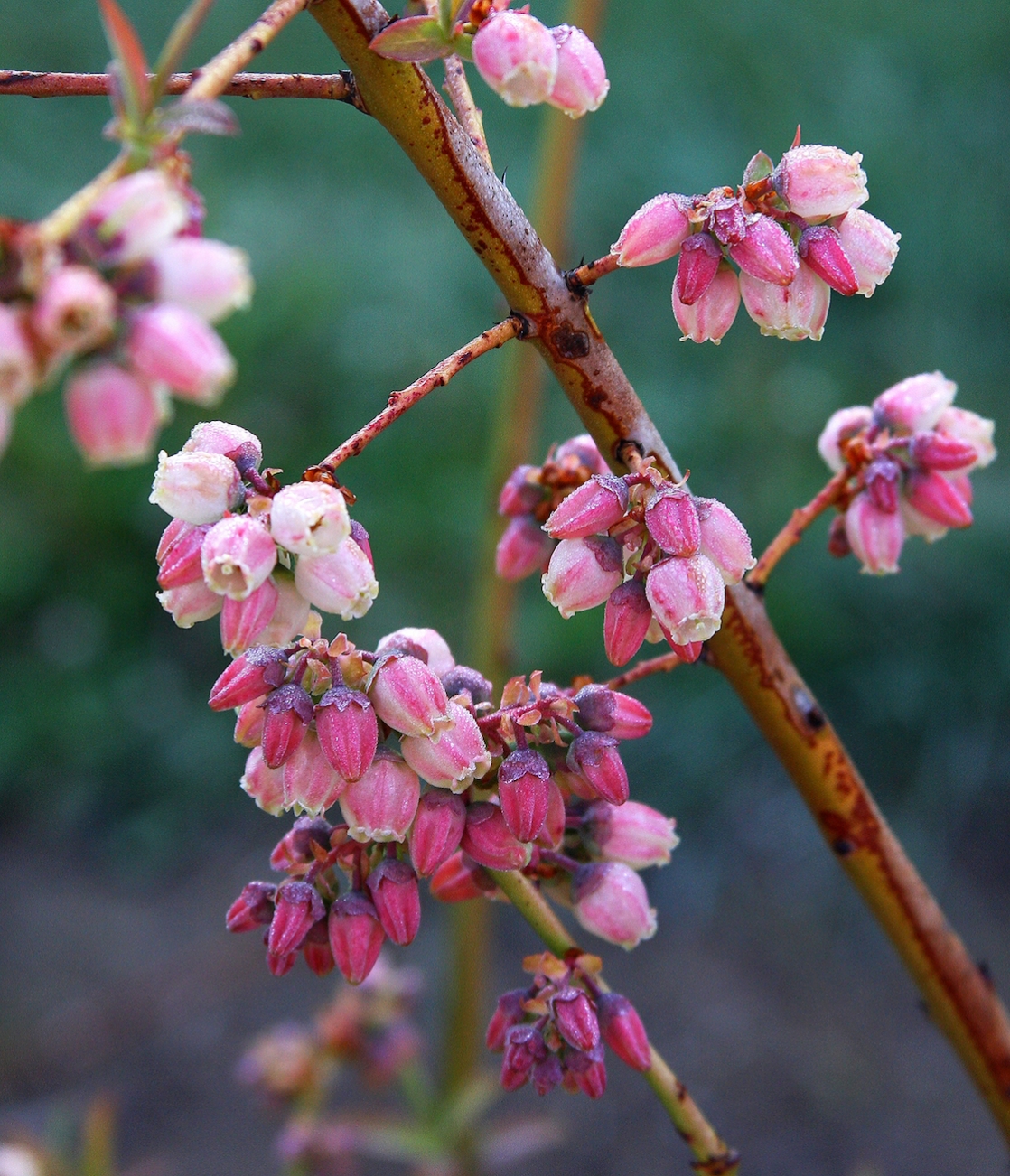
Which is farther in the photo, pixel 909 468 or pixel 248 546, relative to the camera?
pixel 909 468

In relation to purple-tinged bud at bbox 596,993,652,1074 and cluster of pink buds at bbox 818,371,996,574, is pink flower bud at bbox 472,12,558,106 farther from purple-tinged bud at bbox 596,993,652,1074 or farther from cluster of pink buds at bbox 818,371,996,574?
purple-tinged bud at bbox 596,993,652,1074

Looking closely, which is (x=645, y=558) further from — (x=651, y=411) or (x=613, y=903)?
(x=651, y=411)

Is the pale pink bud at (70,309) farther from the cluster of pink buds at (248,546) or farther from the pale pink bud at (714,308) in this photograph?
the pale pink bud at (714,308)

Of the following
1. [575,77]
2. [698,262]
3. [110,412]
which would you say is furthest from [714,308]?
[110,412]

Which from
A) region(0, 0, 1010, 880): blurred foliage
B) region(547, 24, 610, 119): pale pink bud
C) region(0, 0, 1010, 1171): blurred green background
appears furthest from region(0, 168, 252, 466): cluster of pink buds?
region(0, 0, 1010, 880): blurred foliage

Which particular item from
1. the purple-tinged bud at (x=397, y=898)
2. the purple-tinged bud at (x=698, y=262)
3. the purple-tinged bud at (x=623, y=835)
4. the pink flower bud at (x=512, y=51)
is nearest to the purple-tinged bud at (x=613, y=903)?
the purple-tinged bud at (x=623, y=835)

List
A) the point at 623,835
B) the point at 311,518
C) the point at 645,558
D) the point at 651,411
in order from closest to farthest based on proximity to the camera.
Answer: the point at 311,518 → the point at 645,558 → the point at 623,835 → the point at 651,411
